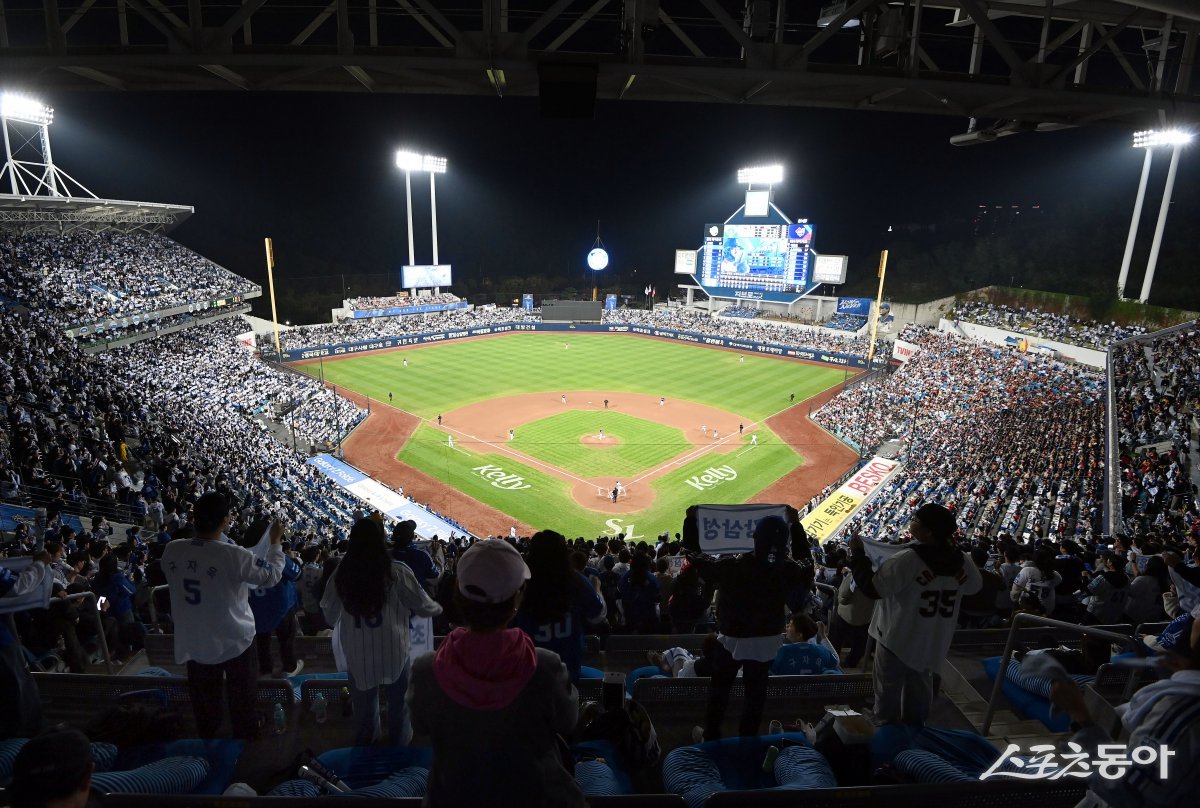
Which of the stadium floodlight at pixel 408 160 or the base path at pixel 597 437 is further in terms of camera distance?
the stadium floodlight at pixel 408 160

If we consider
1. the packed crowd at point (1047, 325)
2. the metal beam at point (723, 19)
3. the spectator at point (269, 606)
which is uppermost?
the metal beam at point (723, 19)

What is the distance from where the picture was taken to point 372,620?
3.75 meters

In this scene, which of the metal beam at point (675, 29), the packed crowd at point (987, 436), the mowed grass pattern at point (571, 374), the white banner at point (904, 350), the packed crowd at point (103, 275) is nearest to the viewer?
the metal beam at point (675, 29)

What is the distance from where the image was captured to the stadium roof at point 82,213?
31.8 metres

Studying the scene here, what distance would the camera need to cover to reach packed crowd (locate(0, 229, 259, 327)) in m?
30.7

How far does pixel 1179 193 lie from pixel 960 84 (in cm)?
5855

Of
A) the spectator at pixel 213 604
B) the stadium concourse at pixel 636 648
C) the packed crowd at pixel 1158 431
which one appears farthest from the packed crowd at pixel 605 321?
the spectator at pixel 213 604

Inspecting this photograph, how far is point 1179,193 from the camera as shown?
154 ft

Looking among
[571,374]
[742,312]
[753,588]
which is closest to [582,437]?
[571,374]

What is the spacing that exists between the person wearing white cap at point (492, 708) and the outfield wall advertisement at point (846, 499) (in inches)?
706

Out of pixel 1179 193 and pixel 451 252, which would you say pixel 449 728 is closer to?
pixel 1179 193

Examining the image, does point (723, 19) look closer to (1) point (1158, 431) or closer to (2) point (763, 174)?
(1) point (1158, 431)

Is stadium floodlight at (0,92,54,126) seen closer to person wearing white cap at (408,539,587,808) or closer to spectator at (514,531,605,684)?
spectator at (514,531,605,684)

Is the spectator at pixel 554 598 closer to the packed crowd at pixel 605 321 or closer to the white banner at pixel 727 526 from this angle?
the white banner at pixel 727 526
